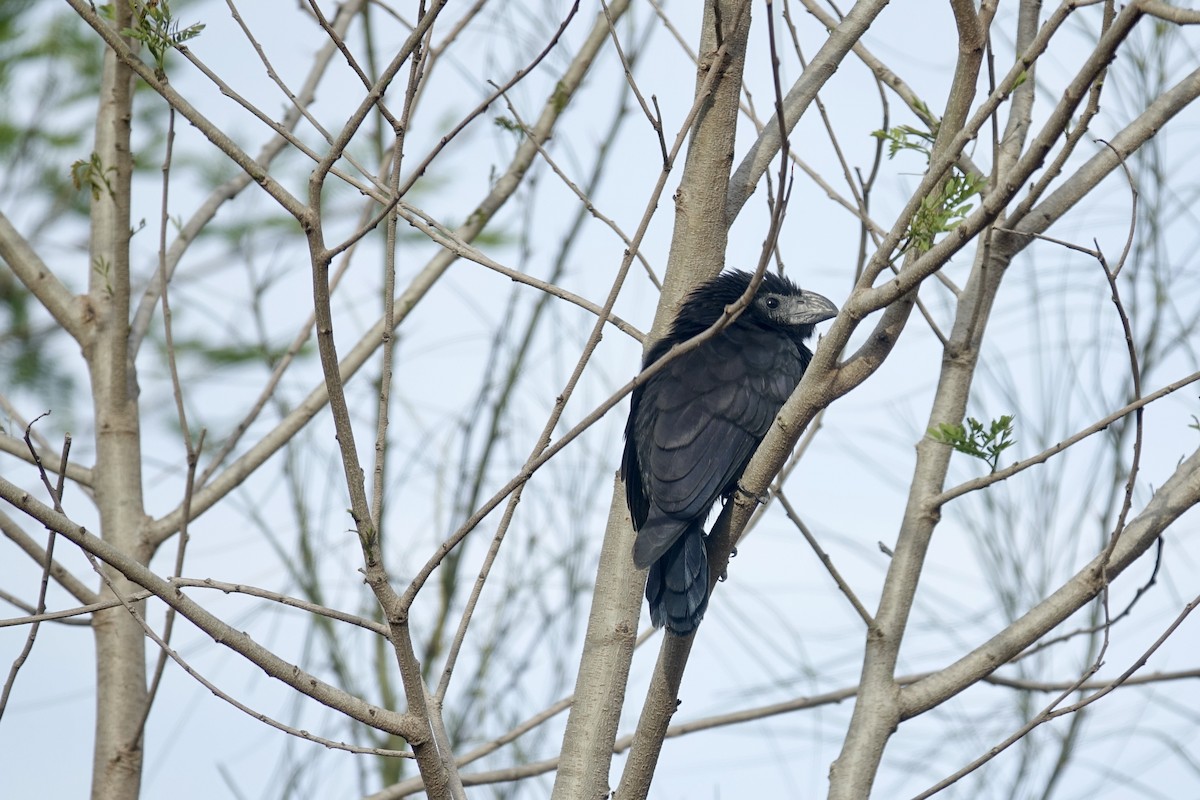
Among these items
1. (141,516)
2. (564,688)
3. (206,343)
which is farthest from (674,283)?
(206,343)

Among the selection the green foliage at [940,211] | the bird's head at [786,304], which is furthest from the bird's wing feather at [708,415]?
the green foliage at [940,211]

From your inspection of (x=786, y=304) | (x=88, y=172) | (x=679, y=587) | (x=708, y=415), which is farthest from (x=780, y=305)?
(x=88, y=172)

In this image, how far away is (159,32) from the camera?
8.46ft

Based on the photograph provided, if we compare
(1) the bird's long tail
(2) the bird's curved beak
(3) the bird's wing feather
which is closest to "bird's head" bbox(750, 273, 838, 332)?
(2) the bird's curved beak

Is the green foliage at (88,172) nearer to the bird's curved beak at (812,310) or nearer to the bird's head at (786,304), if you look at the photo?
the bird's head at (786,304)

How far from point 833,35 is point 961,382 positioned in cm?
103

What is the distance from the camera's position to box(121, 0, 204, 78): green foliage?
2553 mm

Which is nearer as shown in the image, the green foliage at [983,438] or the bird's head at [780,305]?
the green foliage at [983,438]

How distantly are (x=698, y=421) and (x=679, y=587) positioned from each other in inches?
33.4

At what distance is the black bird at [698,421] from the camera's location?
3029mm

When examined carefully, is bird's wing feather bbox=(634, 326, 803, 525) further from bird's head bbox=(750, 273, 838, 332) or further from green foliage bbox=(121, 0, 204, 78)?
green foliage bbox=(121, 0, 204, 78)

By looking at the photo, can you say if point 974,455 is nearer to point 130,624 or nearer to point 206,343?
point 130,624

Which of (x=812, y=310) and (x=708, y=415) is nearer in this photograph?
(x=708, y=415)

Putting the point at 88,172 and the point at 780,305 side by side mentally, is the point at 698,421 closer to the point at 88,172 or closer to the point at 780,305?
the point at 780,305
